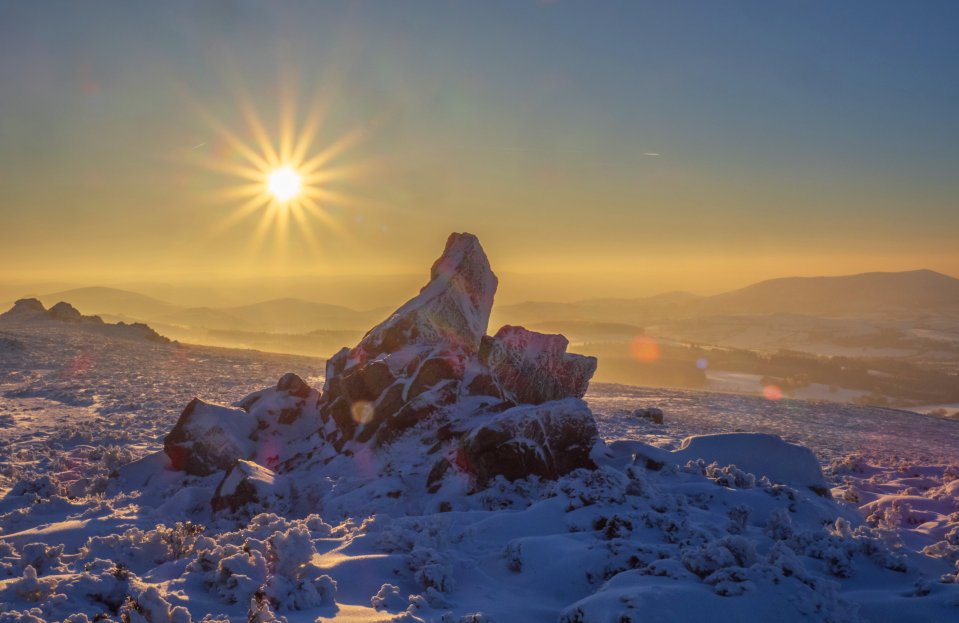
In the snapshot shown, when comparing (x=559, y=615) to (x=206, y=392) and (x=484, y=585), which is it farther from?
(x=206, y=392)

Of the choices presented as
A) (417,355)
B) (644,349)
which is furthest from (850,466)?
(644,349)

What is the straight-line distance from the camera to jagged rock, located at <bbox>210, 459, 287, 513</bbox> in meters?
8.59

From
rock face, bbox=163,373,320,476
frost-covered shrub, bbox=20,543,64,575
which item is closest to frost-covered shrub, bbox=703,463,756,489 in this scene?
rock face, bbox=163,373,320,476

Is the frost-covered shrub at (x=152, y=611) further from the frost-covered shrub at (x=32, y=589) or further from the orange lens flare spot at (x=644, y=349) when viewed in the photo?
the orange lens flare spot at (x=644, y=349)

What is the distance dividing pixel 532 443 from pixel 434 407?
293cm

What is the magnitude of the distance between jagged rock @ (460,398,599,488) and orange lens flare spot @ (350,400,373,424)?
10.8 ft

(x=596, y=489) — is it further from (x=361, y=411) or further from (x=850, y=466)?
(x=850, y=466)

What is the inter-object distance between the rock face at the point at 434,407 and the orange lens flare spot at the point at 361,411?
0.08 ft

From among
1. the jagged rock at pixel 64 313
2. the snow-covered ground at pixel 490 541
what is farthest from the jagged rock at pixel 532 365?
the jagged rock at pixel 64 313

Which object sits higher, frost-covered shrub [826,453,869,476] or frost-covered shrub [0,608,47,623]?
frost-covered shrub [0,608,47,623]

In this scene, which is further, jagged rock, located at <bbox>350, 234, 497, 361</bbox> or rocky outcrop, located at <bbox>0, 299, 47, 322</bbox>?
rocky outcrop, located at <bbox>0, 299, 47, 322</bbox>

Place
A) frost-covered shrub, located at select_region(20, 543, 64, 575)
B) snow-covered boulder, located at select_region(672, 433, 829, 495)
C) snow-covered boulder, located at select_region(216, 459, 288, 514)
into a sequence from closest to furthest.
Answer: frost-covered shrub, located at select_region(20, 543, 64, 575)
snow-covered boulder, located at select_region(216, 459, 288, 514)
snow-covered boulder, located at select_region(672, 433, 829, 495)

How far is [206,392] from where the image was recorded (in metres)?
19.5

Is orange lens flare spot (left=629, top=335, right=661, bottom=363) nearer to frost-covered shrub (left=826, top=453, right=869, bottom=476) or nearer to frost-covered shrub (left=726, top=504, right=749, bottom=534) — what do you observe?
frost-covered shrub (left=826, top=453, right=869, bottom=476)
